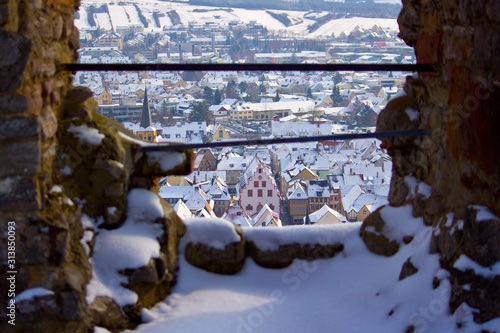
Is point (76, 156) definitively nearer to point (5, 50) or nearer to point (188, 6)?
point (5, 50)

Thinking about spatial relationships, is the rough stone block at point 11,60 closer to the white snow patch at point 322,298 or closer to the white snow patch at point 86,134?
the white snow patch at point 86,134

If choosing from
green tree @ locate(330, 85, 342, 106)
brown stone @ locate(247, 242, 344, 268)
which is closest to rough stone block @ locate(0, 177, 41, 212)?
brown stone @ locate(247, 242, 344, 268)

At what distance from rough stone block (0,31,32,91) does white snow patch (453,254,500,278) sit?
151 cm

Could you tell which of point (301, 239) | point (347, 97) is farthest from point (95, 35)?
point (301, 239)

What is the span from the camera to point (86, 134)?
2.54 m

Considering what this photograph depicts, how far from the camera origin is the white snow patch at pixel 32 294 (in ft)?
6.94

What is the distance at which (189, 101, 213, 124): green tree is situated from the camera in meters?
22.2

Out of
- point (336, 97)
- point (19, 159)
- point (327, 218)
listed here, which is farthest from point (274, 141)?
point (336, 97)

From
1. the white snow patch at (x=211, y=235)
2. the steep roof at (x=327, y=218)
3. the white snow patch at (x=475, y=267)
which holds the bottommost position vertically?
the steep roof at (x=327, y=218)

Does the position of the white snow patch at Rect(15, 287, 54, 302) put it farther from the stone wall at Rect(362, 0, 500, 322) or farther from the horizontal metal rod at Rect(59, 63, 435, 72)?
the stone wall at Rect(362, 0, 500, 322)

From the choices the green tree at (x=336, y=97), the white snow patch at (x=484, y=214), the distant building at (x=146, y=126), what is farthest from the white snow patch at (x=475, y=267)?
the green tree at (x=336, y=97)

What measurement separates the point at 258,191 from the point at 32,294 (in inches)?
559

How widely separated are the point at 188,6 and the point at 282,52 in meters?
28.2

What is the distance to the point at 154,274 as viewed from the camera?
8.34 feet
